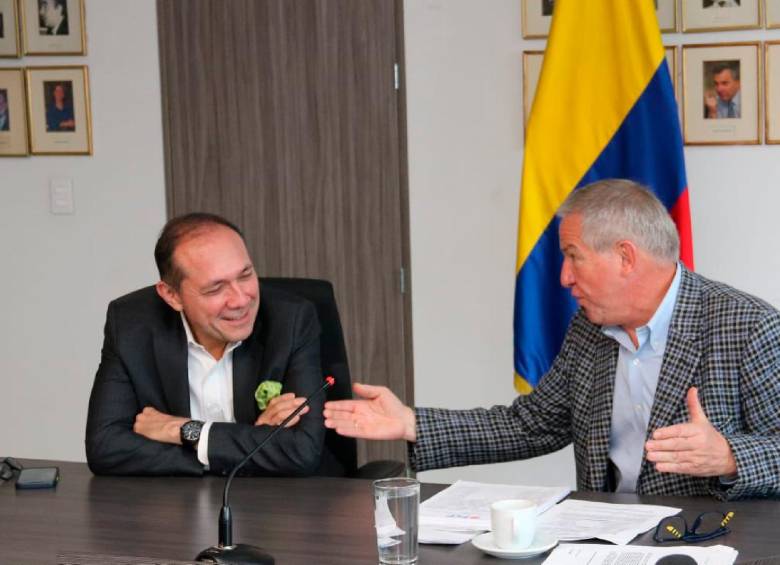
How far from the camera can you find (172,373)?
2.83 meters

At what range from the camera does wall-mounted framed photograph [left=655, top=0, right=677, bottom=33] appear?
3.83m

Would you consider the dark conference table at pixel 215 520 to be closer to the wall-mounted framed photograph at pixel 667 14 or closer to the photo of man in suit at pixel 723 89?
the photo of man in suit at pixel 723 89

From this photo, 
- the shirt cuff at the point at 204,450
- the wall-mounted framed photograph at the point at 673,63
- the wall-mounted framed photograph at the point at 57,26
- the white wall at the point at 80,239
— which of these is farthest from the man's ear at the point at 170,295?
the wall-mounted framed photograph at the point at 57,26

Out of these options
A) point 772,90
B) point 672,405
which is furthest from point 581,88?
point 672,405

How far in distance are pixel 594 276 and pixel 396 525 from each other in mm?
845

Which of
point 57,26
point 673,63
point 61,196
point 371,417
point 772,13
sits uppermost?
point 57,26

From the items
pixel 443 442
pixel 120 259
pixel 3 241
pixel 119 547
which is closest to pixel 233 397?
pixel 443 442

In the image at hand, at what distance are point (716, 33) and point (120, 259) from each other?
7.73 feet

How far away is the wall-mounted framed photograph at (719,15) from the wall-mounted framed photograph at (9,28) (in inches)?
99.2

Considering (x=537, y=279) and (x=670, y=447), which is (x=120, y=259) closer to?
(x=537, y=279)

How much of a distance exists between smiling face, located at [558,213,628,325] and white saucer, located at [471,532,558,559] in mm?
686

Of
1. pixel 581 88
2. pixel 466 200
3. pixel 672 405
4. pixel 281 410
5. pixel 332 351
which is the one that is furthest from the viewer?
pixel 466 200

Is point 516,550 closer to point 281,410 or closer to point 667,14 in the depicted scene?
point 281,410

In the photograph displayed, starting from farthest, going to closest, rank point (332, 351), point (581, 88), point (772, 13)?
point (772, 13)
point (581, 88)
point (332, 351)
